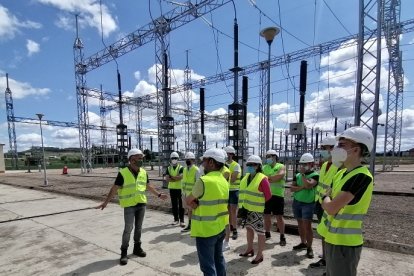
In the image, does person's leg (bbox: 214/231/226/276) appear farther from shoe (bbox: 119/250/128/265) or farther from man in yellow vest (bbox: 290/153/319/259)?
shoe (bbox: 119/250/128/265)

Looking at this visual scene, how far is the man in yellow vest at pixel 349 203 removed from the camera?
2.21 meters

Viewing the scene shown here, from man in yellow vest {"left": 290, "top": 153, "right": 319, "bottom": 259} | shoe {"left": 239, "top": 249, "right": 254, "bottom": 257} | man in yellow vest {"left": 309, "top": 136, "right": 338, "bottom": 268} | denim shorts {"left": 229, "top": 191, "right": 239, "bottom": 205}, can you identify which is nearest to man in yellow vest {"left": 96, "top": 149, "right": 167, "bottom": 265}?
shoe {"left": 239, "top": 249, "right": 254, "bottom": 257}

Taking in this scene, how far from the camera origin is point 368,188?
7.36ft

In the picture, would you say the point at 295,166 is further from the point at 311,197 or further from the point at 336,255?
the point at 336,255

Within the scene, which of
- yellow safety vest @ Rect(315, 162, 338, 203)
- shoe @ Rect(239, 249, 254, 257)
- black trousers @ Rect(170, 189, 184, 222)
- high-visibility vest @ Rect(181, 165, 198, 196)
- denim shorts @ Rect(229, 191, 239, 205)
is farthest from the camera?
black trousers @ Rect(170, 189, 184, 222)

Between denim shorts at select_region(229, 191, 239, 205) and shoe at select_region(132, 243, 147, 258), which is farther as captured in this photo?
denim shorts at select_region(229, 191, 239, 205)

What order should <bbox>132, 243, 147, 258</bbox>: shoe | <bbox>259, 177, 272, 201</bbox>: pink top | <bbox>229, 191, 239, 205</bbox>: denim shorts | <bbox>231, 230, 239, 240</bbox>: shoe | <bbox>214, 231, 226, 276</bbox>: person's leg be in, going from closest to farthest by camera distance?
<bbox>214, 231, 226, 276</bbox>: person's leg
<bbox>259, 177, 272, 201</bbox>: pink top
<bbox>132, 243, 147, 258</bbox>: shoe
<bbox>231, 230, 239, 240</bbox>: shoe
<bbox>229, 191, 239, 205</bbox>: denim shorts

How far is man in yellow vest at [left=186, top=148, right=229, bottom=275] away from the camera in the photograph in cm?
307

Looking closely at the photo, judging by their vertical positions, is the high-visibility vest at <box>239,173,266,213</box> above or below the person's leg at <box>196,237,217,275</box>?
above

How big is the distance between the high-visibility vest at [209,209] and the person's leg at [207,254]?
3.0 inches

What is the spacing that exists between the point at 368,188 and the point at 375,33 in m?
11.8

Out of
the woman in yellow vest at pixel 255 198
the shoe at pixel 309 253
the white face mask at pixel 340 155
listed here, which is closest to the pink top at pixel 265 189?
the woman in yellow vest at pixel 255 198

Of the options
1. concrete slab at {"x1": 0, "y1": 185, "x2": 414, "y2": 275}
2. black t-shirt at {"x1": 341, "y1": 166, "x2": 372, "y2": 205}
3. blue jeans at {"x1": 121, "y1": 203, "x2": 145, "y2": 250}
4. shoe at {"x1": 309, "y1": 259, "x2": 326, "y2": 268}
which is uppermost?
black t-shirt at {"x1": 341, "y1": 166, "x2": 372, "y2": 205}

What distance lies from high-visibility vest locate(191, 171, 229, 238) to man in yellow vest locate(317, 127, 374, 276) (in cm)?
114
